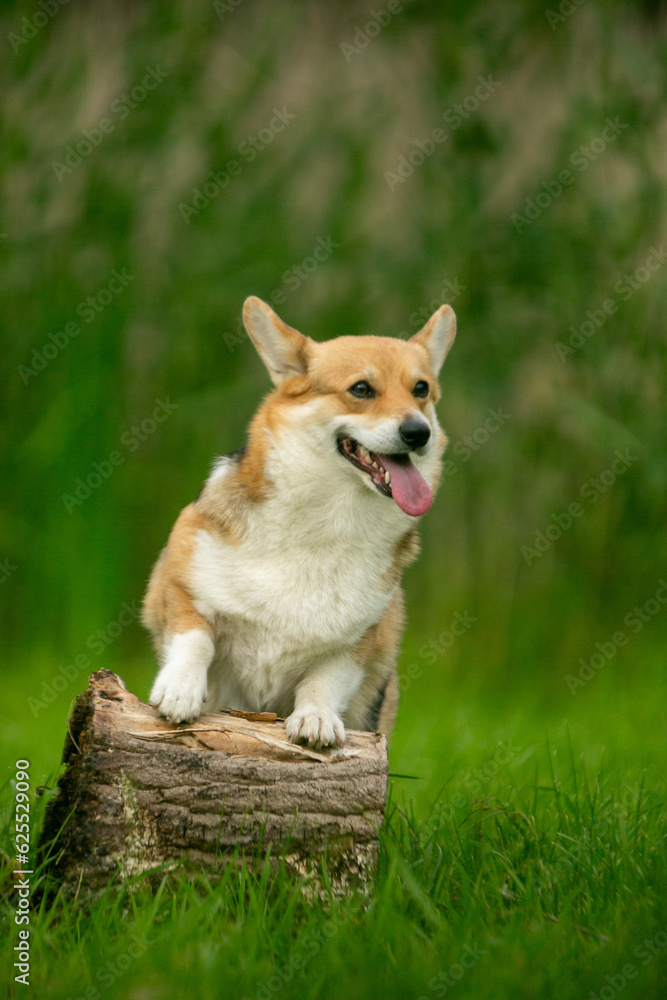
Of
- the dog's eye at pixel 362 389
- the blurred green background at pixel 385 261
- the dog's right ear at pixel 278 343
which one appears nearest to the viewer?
→ the dog's eye at pixel 362 389

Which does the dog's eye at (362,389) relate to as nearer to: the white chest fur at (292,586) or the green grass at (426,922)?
the white chest fur at (292,586)

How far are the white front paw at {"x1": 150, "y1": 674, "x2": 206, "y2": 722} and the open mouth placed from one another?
3.53 ft

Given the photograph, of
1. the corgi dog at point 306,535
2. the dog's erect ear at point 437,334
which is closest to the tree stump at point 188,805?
the corgi dog at point 306,535

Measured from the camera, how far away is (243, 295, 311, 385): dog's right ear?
427 centimetres

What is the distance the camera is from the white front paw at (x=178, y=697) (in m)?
3.33

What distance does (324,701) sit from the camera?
3.75 m

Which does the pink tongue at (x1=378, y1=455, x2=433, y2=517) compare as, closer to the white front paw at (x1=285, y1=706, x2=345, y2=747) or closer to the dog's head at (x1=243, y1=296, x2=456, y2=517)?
the dog's head at (x1=243, y1=296, x2=456, y2=517)

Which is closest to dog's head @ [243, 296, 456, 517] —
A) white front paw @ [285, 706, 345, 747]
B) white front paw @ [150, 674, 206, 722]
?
white front paw @ [285, 706, 345, 747]

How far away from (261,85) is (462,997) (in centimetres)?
627

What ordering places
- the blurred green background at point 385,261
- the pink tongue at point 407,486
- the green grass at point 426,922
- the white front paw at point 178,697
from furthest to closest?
the blurred green background at point 385,261 < the pink tongue at point 407,486 < the white front paw at point 178,697 < the green grass at point 426,922

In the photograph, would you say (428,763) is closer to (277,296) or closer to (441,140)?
(277,296)

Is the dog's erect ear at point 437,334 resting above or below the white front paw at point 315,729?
above

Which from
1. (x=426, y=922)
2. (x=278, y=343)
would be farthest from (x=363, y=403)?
(x=426, y=922)

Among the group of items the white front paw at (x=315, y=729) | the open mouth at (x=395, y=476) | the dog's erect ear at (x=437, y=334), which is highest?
the dog's erect ear at (x=437, y=334)
